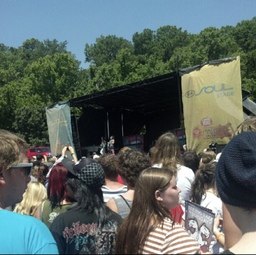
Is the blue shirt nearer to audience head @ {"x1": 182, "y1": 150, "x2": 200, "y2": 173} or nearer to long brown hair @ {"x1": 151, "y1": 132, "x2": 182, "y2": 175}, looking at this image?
long brown hair @ {"x1": 151, "y1": 132, "x2": 182, "y2": 175}

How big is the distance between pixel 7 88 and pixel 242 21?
1266 inches

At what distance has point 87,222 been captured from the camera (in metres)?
2.73

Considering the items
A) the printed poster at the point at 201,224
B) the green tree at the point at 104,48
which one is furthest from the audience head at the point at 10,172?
the green tree at the point at 104,48

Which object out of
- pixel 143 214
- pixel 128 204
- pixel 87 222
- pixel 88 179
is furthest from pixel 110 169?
pixel 143 214

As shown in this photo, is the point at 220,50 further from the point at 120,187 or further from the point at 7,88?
the point at 120,187

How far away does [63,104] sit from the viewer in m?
18.5

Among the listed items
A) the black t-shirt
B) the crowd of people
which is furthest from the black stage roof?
the black t-shirt

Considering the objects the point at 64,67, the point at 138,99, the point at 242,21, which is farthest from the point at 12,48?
the point at 138,99

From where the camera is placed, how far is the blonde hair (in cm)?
400

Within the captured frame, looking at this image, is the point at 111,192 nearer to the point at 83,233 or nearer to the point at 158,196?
the point at 83,233

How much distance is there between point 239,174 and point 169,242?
649 millimetres

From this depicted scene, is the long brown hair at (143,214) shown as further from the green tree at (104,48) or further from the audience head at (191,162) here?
the green tree at (104,48)

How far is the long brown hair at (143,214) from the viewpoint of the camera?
6.60ft

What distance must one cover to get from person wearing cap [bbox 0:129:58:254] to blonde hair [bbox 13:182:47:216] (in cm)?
208
